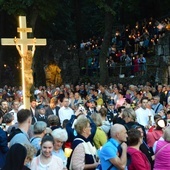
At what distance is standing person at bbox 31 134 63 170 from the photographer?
23.5ft

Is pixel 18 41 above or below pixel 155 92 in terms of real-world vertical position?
above

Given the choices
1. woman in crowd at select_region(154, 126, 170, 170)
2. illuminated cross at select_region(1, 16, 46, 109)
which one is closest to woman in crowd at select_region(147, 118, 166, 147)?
woman in crowd at select_region(154, 126, 170, 170)

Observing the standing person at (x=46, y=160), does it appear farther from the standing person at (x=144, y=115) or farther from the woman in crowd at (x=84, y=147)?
the standing person at (x=144, y=115)

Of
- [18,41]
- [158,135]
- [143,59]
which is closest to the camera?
[158,135]

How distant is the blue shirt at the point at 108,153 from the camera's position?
749cm

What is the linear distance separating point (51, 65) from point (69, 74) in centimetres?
174

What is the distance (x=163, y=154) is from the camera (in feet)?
27.0

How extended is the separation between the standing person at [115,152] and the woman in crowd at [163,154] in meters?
0.84

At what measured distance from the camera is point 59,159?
731 cm

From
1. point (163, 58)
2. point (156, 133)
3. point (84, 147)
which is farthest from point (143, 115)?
point (163, 58)

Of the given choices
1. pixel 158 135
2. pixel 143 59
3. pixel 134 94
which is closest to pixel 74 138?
pixel 158 135

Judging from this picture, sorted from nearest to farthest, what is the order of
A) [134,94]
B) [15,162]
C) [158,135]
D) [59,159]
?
[15,162] < [59,159] < [158,135] < [134,94]

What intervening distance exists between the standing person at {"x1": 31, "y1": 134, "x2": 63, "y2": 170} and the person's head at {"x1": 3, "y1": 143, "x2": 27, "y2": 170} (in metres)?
0.83

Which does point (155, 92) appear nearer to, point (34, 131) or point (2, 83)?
point (34, 131)
